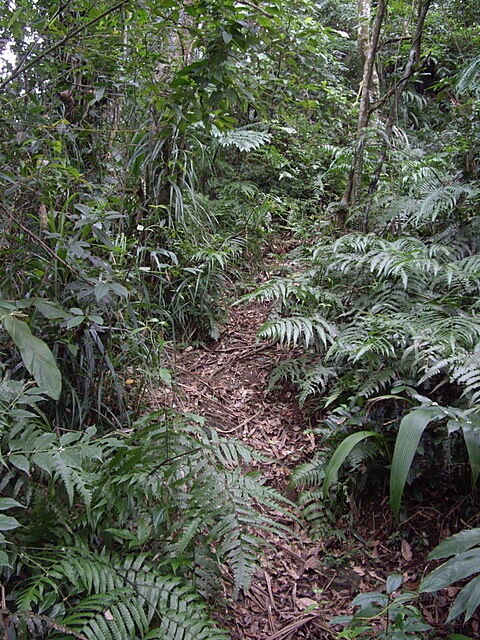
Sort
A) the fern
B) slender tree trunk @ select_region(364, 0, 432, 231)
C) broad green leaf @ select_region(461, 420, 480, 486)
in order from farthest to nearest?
the fern < slender tree trunk @ select_region(364, 0, 432, 231) < broad green leaf @ select_region(461, 420, 480, 486)

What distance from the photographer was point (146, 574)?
1578 mm

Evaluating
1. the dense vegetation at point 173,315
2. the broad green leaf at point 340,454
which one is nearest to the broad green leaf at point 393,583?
the dense vegetation at point 173,315

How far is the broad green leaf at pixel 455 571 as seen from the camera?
141 cm

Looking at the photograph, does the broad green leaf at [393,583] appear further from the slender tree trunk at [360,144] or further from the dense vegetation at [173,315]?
the slender tree trunk at [360,144]

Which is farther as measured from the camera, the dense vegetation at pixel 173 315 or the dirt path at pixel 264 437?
the dirt path at pixel 264 437

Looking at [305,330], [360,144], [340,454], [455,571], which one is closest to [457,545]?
[455,571]

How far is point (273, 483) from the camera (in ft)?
Result: 8.34

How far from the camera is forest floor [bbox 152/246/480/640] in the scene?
74.9 inches

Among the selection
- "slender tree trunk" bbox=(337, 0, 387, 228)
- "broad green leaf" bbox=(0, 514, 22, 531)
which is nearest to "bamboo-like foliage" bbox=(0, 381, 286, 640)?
"broad green leaf" bbox=(0, 514, 22, 531)

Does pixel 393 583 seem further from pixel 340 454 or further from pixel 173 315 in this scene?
pixel 173 315

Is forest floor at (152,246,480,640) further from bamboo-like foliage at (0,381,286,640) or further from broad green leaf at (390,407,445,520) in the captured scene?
broad green leaf at (390,407,445,520)

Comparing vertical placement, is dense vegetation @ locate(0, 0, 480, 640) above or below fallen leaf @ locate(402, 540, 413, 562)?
above

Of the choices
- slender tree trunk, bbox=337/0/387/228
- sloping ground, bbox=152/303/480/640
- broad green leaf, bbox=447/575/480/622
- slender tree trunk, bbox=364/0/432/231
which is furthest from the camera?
slender tree trunk, bbox=337/0/387/228

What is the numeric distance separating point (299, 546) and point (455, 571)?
0.95 metres
